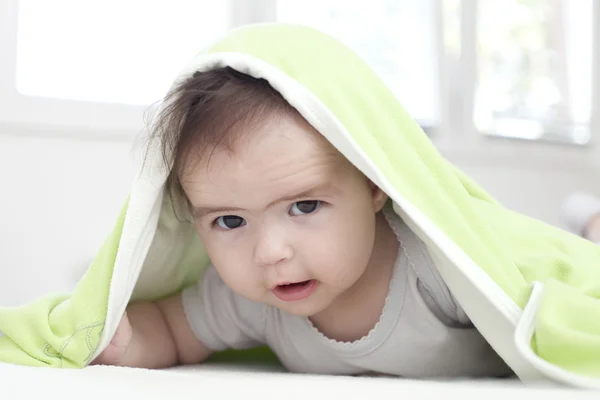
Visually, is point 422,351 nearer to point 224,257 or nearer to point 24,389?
point 224,257

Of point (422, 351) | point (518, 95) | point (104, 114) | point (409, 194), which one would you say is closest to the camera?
point (409, 194)

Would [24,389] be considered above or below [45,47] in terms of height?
below

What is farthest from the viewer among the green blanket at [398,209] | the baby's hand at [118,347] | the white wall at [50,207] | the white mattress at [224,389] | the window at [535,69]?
the window at [535,69]

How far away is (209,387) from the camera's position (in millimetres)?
564

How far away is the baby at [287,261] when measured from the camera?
76cm

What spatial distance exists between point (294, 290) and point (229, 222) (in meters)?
0.11

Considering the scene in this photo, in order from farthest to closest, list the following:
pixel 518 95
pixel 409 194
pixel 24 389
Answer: pixel 518 95 → pixel 409 194 → pixel 24 389

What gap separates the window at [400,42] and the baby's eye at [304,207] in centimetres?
161

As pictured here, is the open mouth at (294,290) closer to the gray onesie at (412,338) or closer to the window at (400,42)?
the gray onesie at (412,338)

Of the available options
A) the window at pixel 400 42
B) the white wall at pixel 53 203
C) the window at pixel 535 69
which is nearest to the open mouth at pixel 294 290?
the white wall at pixel 53 203

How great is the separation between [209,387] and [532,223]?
0.60 metres

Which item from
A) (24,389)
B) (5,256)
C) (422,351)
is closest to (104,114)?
(5,256)

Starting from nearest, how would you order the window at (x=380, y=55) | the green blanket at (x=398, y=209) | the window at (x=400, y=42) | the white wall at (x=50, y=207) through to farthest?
the green blanket at (x=398, y=209), the white wall at (x=50, y=207), the window at (x=380, y=55), the window at (x=400, y=42)

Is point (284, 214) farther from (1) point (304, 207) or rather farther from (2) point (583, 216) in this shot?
(2) point (583, 216)
